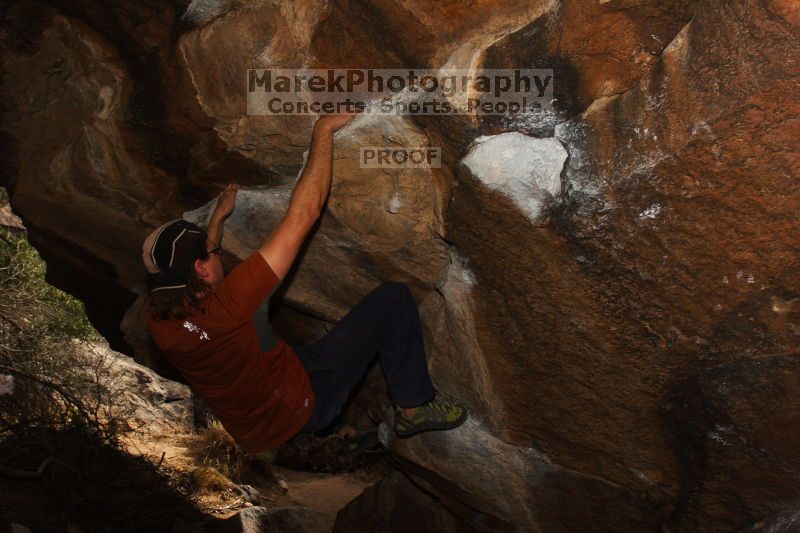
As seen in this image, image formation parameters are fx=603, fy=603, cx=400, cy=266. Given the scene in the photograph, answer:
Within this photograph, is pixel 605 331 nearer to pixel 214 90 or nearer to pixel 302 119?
pixel 302 119

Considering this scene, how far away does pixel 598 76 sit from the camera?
7.52 ft

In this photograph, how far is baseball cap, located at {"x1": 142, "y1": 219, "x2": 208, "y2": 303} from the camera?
8.78 ft

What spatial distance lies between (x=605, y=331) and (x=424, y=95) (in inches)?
51.5

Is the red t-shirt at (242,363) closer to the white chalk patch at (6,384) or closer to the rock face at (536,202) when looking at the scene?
the rock face at (536,202)

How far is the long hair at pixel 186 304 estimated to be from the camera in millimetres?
2656

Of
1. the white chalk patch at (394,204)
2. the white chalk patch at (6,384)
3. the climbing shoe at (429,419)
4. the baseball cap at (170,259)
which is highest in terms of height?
the white chalk patch at (394,204)

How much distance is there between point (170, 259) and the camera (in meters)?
2.68

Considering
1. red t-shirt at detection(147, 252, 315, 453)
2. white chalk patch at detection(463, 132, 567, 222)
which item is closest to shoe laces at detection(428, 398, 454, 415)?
red t-shirt at detection(147, 252, 315, 453)

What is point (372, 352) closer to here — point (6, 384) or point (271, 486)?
point (6, 384)

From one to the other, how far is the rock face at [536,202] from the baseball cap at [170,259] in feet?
2.49

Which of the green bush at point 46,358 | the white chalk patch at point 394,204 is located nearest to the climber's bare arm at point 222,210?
the white chalk patch at point 394,204

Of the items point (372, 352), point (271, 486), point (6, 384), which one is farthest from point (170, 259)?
point (271, 486)

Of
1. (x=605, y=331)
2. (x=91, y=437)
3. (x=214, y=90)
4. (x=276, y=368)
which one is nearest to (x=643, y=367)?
(x=605, y=331)

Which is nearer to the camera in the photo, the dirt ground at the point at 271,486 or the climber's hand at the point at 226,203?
the climber's hand at the point at 226,203
